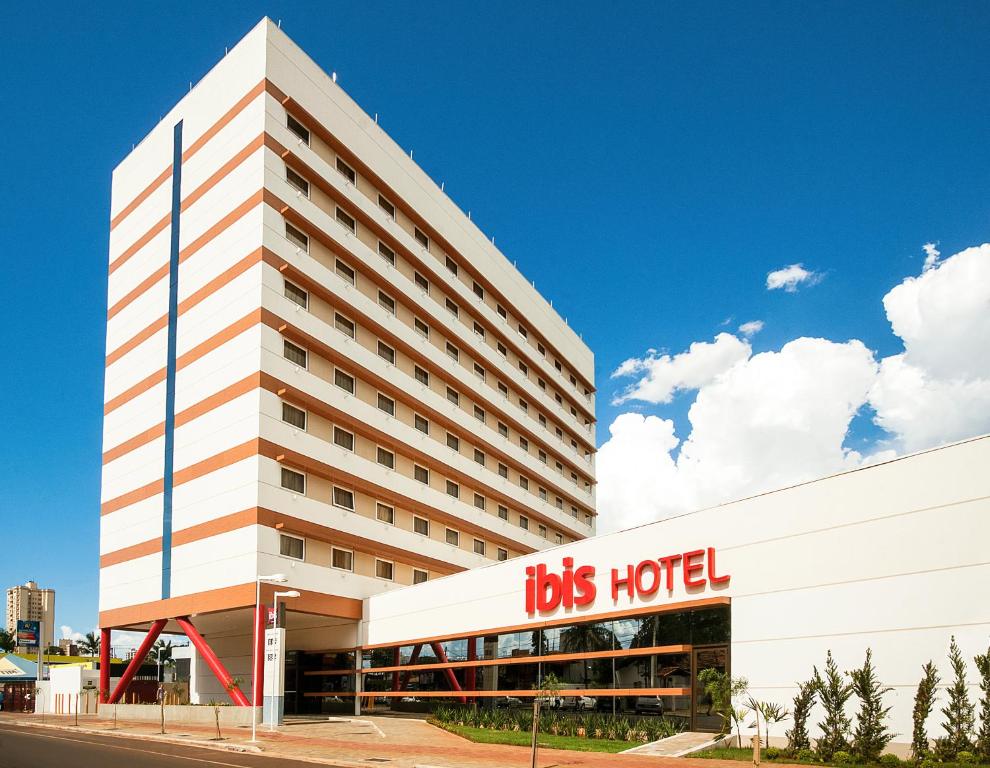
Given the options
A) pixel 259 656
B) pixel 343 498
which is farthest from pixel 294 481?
pixel 259 656

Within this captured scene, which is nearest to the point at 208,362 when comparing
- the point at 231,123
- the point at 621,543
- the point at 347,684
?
the point at 231,123

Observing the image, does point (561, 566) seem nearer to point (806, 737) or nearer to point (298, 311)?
point (806, 737)

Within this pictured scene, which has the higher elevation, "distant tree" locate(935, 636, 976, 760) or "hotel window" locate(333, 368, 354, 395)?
"hotel window" locate(333, 368, 354, 395)

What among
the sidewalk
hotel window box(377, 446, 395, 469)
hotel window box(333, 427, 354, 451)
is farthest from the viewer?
hotel window box(377, 446, 395, 469)

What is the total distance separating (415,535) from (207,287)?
62.9 ft

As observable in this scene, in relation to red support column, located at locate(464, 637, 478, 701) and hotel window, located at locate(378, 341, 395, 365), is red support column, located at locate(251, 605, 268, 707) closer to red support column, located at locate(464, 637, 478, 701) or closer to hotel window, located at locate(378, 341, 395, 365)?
red support column, located at locate(464, 637, 478, 701)

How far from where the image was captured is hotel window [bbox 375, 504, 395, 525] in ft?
180

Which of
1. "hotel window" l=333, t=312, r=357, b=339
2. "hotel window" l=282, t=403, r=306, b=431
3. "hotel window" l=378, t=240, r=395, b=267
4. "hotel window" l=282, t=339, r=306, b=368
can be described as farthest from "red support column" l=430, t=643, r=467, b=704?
"hotel window" l=378, t=240, r=395, b=267

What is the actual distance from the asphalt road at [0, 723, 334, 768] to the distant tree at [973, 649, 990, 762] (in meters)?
17.8

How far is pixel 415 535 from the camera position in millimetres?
57469

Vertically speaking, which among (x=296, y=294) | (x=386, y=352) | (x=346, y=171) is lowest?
(x=386, y=352)

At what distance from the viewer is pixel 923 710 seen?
2528 cm

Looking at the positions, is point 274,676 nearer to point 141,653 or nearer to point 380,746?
point 380,746

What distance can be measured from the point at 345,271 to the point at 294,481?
43.5 ft
